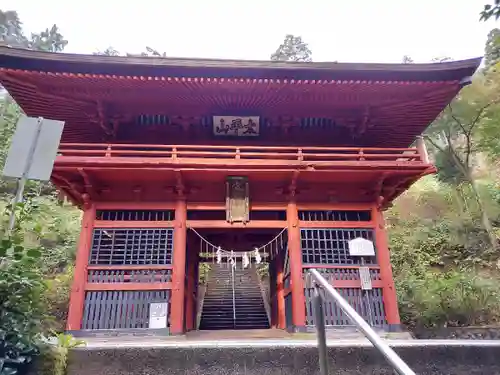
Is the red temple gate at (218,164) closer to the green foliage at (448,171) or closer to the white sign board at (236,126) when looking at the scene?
the white sign board at (236,126)

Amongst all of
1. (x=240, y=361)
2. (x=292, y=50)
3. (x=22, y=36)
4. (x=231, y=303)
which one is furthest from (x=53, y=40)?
(x=240, y=361)

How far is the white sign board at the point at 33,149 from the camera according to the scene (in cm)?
344

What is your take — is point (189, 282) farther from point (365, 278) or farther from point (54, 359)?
point (54, 359)

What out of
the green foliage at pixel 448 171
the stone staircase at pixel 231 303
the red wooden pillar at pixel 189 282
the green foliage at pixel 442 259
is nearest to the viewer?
the green foliage at pixel 442 259

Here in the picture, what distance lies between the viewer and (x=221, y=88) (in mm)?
9031

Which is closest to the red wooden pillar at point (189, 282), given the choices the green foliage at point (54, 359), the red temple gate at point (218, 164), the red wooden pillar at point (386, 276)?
the red temple gate at point (218, 164)

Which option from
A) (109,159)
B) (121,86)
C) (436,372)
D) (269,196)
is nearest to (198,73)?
(121,86)

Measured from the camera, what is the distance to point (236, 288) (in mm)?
18719

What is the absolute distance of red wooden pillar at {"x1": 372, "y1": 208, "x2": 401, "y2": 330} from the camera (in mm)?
8688

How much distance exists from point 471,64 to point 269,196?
19.7 ft

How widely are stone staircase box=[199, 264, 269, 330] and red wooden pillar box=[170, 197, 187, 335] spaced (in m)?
Result: 6.22

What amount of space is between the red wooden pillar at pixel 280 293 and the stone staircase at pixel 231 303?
2.55 meters

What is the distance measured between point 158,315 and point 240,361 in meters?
5.55

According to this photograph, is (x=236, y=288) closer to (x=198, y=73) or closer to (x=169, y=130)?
(x=169, y=130)
